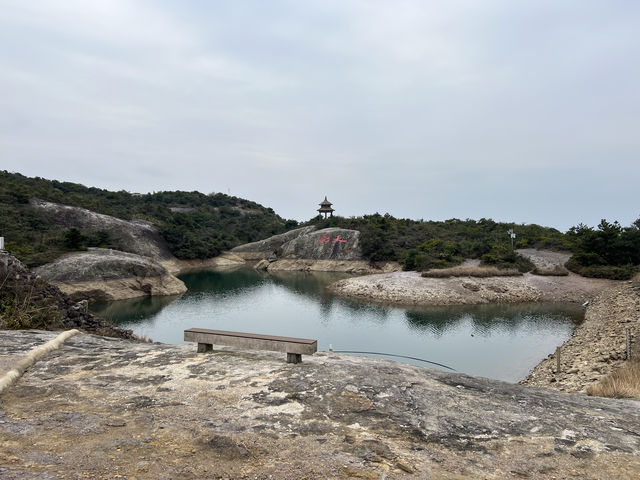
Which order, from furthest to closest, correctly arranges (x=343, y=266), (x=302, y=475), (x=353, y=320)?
(x=343, y=266) < (x=353, y=320) < (x=302, y=475)

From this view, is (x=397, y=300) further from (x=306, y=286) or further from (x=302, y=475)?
(x=302, y=475)

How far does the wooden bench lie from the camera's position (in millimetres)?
6285

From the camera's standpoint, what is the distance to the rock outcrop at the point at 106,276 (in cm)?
2617

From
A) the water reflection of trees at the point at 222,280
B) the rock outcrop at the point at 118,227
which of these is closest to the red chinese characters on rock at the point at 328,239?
the water reflection of trees at the point at 222,280

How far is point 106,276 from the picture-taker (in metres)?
28.2

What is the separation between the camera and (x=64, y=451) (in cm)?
356

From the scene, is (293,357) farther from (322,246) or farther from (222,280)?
(322,246)

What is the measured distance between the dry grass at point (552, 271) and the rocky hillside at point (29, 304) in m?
33.1

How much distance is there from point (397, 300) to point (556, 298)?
1163cm

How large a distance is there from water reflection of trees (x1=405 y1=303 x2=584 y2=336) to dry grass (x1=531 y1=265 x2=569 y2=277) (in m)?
6.15

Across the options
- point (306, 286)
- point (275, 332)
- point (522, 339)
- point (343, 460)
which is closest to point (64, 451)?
point (343, 460)

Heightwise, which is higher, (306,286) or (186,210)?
(186,210)

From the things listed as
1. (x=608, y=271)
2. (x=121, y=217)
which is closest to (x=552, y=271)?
(x=608, y=271)

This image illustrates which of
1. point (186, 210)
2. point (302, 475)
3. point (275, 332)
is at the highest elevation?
point (186, 210)
